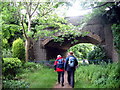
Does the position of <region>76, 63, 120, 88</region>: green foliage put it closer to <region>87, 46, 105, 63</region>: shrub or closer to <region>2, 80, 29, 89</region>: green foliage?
<region>87, 46, 105, 63</region>: shrub

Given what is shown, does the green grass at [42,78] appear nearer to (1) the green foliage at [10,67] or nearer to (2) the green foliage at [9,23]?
(1) the green foliage at [10,67]

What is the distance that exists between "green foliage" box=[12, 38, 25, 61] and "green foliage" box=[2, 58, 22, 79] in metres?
0.18

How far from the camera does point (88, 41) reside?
369 cm

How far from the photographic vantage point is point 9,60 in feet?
9.40

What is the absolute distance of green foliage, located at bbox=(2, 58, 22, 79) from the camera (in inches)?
108

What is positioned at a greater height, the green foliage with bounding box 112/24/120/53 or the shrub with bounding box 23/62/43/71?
the green foliage with bounding box 112/24/120/53

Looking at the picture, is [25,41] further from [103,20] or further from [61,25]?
[103,20]

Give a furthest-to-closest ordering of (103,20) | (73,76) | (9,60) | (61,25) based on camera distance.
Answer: (61,25) < (103,20) < (9,60) < (73,76)

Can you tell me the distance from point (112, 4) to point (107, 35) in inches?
31.6

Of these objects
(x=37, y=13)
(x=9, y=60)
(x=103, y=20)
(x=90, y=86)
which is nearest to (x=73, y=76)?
(x=90, y=86)

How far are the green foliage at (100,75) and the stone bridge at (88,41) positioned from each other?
42 cm

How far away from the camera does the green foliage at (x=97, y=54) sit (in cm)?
337

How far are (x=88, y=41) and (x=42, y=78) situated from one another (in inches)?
69.1

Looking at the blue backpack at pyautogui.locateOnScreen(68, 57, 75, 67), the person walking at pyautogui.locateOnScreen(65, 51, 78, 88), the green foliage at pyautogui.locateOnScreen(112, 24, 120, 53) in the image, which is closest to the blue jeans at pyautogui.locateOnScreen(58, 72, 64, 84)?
the person walking at pyautogui.locateOnScreen(65, 51, 78, 88)
